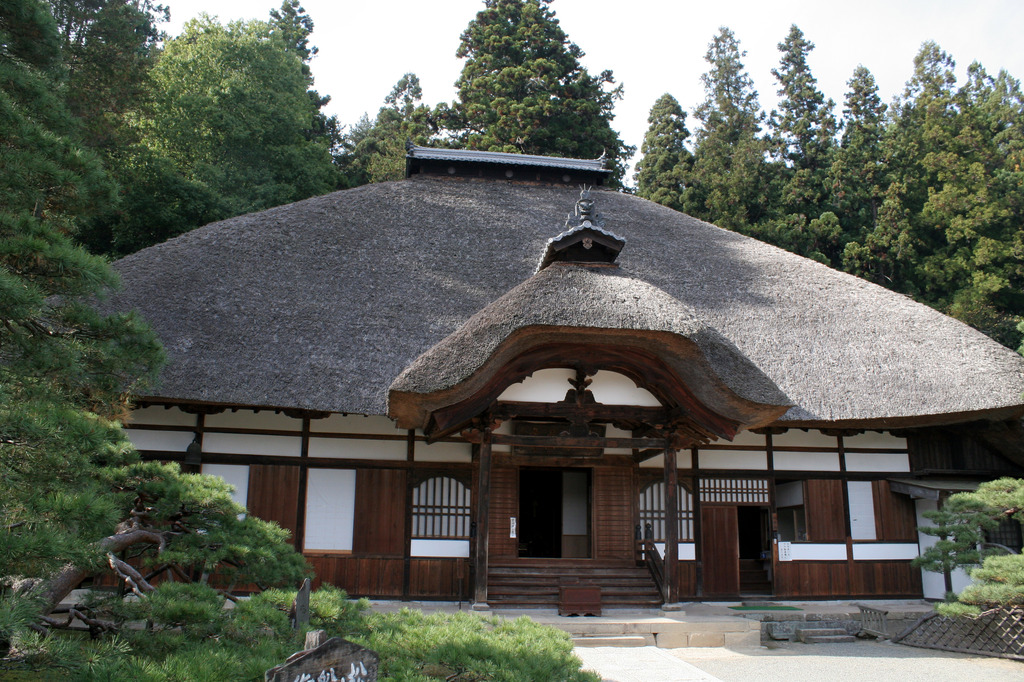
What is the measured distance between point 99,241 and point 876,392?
19514 millimetres

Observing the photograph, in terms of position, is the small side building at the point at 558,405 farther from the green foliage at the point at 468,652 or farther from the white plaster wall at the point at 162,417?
the green foliage at the point at 468,652

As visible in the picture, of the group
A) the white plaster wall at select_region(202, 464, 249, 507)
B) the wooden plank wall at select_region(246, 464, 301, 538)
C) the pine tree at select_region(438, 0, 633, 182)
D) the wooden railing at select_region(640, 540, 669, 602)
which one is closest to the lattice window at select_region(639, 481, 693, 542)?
the wooden railing at select_region(640, 540, 669, 602)

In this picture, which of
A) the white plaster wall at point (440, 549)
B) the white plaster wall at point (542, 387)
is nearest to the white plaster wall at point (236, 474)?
the white plaster wall at point (440, 549)

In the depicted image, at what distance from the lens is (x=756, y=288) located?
43.5ft

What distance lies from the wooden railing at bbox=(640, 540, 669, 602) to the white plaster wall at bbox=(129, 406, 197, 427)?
22.0ft

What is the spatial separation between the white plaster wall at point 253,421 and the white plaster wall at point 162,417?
0.27 m

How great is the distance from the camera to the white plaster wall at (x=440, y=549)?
10391mm

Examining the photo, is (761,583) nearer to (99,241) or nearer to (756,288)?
(756,288)

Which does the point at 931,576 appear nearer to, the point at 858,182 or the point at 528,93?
the point at 858,182

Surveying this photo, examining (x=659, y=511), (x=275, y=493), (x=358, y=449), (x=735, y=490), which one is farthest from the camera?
(x=735, y=490)

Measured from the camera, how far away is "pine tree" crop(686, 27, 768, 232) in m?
27.4

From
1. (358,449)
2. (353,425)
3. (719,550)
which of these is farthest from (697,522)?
(353,425)

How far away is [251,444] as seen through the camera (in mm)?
10297

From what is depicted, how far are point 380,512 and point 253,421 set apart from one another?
7.30ft
